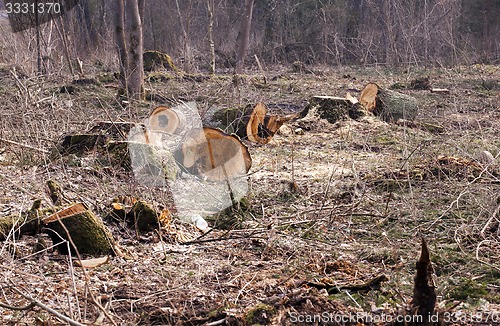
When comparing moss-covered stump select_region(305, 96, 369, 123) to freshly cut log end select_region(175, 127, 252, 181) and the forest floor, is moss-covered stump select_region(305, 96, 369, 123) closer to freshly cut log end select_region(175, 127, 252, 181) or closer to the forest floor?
the forest floor

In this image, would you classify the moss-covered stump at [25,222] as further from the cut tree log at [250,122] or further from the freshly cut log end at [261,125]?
the freshly cut log end at [261,125]

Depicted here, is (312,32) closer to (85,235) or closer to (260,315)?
(85,235)

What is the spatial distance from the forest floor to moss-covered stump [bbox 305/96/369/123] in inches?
51.6

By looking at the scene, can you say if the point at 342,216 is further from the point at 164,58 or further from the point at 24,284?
the point at 164,58

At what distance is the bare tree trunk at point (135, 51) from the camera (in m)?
11.3

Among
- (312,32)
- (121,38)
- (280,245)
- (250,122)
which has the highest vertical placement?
(121,38)

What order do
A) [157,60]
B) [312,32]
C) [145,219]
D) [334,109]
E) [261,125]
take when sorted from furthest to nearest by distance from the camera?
[312,32] < [157,60] < [334,109] < [261,125] < [145,219]

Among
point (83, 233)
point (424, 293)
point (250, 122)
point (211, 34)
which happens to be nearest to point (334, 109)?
point (250, 122)

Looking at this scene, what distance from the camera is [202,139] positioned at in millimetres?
6270

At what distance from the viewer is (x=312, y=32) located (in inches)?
1013

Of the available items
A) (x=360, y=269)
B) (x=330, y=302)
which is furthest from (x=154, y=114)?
(x=330, y=302)

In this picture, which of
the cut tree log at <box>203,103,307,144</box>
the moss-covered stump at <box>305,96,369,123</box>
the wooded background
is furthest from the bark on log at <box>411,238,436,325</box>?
the wooded background

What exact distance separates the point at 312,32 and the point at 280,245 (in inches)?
879

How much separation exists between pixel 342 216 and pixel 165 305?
87.9 inches
